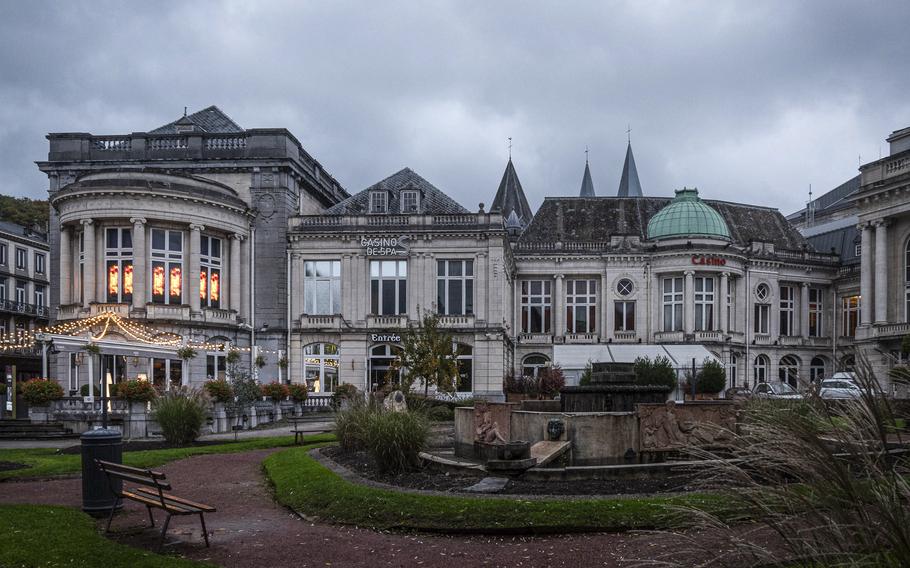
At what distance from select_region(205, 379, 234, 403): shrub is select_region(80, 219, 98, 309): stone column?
14.0m

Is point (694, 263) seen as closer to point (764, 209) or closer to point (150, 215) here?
point (764, 209)

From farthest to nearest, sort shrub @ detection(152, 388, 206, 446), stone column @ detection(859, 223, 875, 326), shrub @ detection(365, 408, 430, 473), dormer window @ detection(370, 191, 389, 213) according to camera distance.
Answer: dormer window @ detection(370, 191, 389, 213) → stone column @ detection(859, 223, 875, 326) → shrub @ detection(152, 388, 206, 446) → shrub @ detection(365, 408, 430, 473)

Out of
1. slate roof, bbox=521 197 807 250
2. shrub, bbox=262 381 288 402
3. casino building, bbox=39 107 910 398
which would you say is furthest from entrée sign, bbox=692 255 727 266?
shrub, bbox=262 381 288 402

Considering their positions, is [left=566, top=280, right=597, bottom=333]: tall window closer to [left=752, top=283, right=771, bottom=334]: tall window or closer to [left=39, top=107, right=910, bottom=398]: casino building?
[left=39, top=107, right=910, bottom=398]: casino building

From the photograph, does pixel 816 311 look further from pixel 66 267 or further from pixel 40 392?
pixel 40 392

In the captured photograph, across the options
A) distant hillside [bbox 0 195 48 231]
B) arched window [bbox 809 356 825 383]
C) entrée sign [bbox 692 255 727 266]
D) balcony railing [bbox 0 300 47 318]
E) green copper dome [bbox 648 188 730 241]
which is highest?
distant hillside [bbox 0 195 48 231]

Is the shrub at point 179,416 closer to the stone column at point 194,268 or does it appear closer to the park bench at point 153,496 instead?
the park bench at point 153,496

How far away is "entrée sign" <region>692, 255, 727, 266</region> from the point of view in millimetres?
48625

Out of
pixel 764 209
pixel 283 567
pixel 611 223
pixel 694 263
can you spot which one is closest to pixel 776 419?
pixel 283 567

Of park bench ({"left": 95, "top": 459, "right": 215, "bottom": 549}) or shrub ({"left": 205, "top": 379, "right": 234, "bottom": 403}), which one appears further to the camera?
shrub ({"left": 205, "top": 379, "right": 234, "bottom": 403})

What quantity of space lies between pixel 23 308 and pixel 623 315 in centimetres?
4227

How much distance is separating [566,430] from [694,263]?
35598 mm

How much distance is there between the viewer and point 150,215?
1588 inches

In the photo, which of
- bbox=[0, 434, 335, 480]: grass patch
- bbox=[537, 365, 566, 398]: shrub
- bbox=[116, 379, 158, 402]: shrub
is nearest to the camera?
bbox=[0, 434, 335, 480]: grass patch
